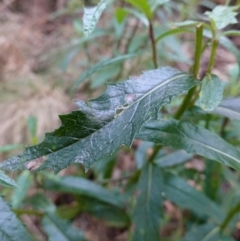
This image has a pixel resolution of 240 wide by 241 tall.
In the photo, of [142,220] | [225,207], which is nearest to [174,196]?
[142,220]

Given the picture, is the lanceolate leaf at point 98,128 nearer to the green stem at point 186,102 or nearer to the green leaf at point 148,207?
the green stem at point 186,102

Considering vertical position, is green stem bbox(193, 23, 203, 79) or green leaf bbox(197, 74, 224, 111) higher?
green stem bbox(193, 23, 203, 79)

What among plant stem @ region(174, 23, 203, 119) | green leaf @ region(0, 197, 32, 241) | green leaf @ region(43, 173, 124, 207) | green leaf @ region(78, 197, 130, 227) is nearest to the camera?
green leaf @ region(0, 197, 32, 241)

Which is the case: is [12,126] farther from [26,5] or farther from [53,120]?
[26,5]

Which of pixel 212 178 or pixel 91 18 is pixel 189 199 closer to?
pixel 212 178

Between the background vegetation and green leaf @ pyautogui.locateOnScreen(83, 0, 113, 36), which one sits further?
the background vegetation

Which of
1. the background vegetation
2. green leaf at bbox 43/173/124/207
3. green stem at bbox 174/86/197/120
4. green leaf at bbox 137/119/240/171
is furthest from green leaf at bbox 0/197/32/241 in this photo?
green leaf at bbox 43/173/124/207

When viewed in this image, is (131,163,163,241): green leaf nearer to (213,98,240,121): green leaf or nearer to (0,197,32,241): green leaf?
(213,98,240,121): green leaf
